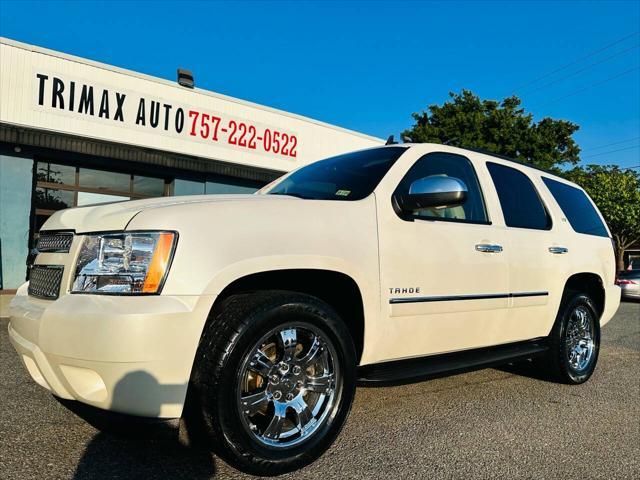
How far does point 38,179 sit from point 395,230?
1036 cm

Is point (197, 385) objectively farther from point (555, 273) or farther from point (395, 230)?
point (555, 273)

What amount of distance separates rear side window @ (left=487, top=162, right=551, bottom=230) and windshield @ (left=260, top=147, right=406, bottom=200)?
1028 millimetres

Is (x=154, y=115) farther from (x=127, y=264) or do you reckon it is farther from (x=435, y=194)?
(x=127, y=264)

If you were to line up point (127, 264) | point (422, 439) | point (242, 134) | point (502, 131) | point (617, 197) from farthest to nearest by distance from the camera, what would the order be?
point (617, 197), point (502, 131), point (242, 134), point (422, 439), point (127, 264)

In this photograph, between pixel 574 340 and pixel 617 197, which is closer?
pixel 574 340

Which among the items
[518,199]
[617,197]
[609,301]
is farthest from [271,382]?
[617,197]

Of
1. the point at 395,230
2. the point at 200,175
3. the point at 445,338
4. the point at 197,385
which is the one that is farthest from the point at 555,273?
the point at 200,175

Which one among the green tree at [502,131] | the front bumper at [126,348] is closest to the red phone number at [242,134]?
the front bumper at [126,348]

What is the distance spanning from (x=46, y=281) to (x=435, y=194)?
2187mm

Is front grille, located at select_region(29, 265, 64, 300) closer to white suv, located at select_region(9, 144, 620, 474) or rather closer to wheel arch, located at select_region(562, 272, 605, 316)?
white suv, located at select_region(9, 144, 620, 474)

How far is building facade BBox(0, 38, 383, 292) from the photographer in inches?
378

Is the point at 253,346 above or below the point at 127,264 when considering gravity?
below

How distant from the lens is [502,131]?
27.5m

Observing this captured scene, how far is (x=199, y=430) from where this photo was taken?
237cm
